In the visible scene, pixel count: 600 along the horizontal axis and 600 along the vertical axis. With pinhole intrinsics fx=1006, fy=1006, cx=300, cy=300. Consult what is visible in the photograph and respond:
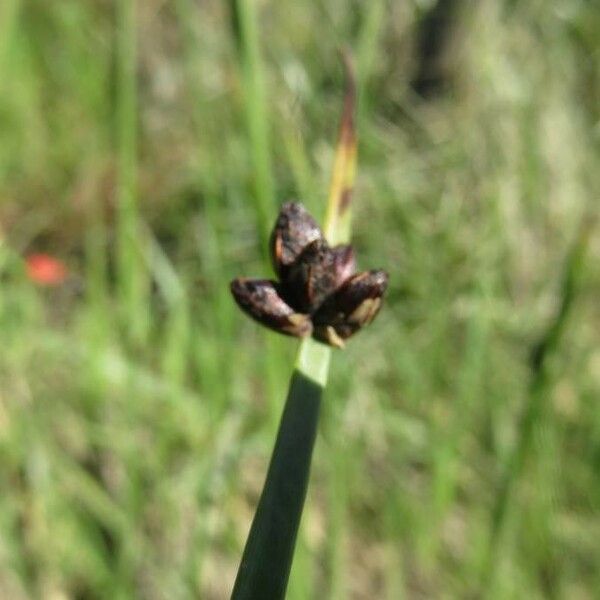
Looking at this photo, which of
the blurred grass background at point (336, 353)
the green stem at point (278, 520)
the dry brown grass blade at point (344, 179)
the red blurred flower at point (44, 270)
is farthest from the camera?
the red blurred flower at point (44, 270)

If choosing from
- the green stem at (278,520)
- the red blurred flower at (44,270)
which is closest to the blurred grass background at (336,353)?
the red blurred flower at (44,270)

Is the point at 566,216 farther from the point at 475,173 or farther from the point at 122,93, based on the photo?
the point at 122,93

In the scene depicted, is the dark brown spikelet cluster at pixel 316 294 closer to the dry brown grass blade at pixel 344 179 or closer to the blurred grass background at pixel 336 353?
the dry brown grass blade at pixel 344 179

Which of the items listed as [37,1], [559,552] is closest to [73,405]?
[559,552]

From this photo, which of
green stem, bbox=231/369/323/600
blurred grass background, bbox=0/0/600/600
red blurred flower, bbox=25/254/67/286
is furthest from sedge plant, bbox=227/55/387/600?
red blurred flower, bbox=25/254/67/286

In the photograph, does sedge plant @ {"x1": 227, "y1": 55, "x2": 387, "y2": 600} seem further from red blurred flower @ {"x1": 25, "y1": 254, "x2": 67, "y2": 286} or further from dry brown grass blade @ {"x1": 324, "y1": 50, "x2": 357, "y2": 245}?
red blurred flower @ {"x1": 25, "y1": 254, "x2": 67, "y2": 286}

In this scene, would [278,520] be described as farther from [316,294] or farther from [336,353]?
[336,353]
